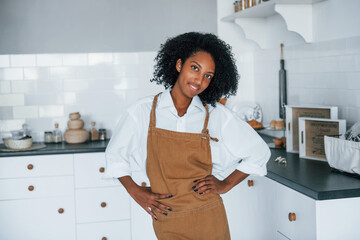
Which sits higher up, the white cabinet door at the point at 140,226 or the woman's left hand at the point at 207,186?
the woman's left hand at the point at 207,186

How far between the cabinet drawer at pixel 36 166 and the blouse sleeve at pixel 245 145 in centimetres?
177

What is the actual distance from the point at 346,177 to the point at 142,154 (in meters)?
0.96

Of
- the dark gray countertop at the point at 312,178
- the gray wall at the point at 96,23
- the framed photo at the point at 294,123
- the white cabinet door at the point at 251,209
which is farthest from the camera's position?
the gray wall at the point at 96,23

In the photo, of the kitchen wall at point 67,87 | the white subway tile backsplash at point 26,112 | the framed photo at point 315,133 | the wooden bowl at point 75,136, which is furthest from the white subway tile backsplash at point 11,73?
the framed photo at point 315,133

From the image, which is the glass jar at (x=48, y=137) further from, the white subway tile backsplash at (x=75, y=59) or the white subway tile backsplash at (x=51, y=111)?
the white subway tile backsplash at (x=75, y=59)

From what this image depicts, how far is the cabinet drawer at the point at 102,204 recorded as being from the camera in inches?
127

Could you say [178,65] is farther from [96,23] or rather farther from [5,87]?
[5,87]

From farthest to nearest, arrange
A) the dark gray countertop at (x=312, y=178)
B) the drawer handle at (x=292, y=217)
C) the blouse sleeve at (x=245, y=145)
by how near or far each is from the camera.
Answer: the drawer handle at (x=292, y=217)
the dark gray countertop at (x=312, y=178)
the blouse sleeve at (x=245, y=145)

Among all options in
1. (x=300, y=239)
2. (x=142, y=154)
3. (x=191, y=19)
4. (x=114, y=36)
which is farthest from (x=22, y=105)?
(x=300, y=239)

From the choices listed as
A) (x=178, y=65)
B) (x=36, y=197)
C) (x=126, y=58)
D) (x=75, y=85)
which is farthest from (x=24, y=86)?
(x=178, y=65)

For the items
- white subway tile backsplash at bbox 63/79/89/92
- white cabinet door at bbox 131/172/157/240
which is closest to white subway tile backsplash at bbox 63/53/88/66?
white subway tile backsplash at bbox 63/79/89/92

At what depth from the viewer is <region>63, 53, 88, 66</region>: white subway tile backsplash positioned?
3639 millimetres

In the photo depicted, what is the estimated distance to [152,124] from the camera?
1.67m

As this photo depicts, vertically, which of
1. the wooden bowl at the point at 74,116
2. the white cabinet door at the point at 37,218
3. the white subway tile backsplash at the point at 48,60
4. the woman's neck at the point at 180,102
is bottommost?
the white cabinet door at the point at 37,218
